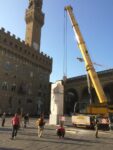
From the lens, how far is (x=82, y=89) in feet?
191

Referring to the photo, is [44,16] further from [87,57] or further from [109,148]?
[109,148]

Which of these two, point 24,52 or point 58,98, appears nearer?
point 58,98

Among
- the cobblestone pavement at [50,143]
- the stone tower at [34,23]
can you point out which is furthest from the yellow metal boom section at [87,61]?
the stone tower at [34,23]

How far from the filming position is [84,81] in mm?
57812

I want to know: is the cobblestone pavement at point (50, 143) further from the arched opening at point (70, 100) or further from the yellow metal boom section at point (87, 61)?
the arched opening at point (70, 100)

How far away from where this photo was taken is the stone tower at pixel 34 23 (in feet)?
207

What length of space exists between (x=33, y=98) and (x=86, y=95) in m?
12.9

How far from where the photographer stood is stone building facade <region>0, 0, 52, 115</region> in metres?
52.8

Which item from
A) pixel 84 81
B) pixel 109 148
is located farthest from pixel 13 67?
pixel 109 148

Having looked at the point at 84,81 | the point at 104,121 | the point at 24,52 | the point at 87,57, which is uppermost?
the point at 24,52

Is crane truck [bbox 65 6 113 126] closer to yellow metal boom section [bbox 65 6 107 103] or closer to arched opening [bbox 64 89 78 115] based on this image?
yellow metal boom section [bbox 65 6 107 103]

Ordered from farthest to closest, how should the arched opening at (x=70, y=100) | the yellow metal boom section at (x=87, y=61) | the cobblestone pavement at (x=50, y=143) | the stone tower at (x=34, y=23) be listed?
the stone tower at (x=34, y=23) < the arched opening at (x=70, y=100) < the yellow metal boom section at (x=87, y=61) < the cobblestone pavement at (x=50, y=143)

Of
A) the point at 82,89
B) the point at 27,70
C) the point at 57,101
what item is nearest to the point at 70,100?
the point at 82,89

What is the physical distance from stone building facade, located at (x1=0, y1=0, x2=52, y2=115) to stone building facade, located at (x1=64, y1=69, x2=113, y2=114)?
18.7 ft
